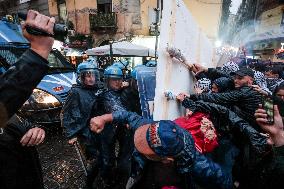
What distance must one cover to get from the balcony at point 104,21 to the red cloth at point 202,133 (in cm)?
2211

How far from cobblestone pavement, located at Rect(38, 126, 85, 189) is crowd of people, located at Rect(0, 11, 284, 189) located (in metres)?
0.50

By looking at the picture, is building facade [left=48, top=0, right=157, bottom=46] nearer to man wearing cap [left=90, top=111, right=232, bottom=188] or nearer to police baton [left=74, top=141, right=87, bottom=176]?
police baton [left=74, top=141, right=87, bottom=176]

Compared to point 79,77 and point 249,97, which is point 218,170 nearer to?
point 249,97

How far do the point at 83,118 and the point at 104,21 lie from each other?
21.1 m

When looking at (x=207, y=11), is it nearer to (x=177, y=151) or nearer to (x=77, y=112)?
(x=77, y=112)

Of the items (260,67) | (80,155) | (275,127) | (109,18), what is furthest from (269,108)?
(109,18)

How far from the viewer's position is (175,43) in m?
2.41

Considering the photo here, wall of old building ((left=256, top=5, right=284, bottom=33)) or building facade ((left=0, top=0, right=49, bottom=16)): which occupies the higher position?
building facade ((left=0, top=0, right=49, bottom=16))

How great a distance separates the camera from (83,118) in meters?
3.86

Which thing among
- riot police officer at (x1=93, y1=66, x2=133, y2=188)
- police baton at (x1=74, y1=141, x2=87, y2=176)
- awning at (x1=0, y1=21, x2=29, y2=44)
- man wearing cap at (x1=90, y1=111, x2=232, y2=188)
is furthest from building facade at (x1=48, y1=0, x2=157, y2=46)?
man wearing cap at (x1=90, y1=111, x2=232, y2=188)

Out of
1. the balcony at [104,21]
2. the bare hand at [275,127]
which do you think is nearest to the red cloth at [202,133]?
the bare hand at [275,127]

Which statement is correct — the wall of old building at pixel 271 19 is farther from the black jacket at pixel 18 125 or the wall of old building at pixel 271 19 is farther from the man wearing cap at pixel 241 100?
the black jacket at pixel 18 125

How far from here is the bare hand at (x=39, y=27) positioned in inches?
40.4

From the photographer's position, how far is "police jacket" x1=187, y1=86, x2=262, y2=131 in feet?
11.0
